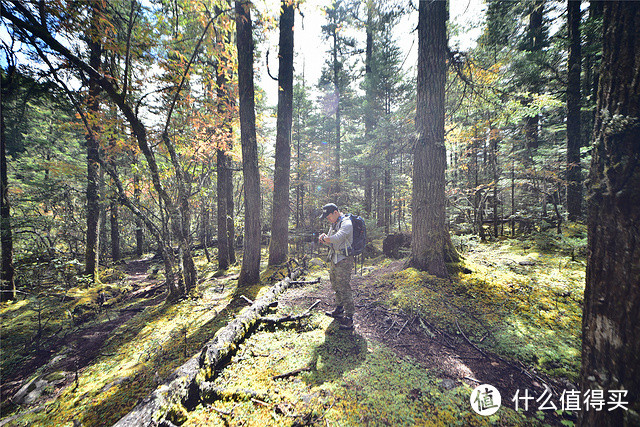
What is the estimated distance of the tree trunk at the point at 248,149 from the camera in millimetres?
6312

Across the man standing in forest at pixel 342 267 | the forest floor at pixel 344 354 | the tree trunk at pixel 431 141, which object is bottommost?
the forest floor at pixel 344 354

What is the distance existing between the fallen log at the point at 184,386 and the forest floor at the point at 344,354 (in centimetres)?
17

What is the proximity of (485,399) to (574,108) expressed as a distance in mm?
13459

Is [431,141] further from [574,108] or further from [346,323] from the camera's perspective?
[574,108]

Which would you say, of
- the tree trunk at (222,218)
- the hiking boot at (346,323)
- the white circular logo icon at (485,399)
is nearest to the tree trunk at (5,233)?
the tree trunk at (222,218)

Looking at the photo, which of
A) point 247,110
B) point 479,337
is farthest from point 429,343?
point 247,110

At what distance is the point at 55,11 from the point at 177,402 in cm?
719

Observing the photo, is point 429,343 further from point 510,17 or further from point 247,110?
point 510,17

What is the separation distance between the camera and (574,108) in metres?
9.48

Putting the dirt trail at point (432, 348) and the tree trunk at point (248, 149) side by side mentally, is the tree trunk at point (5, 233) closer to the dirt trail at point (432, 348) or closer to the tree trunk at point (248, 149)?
the tree trunk at point (248, 149)

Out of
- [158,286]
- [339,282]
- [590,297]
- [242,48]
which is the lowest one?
[158,286]

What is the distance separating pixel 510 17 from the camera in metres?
9.27

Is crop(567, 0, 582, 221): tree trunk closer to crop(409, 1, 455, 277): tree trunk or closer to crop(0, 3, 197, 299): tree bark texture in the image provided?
crop(409, 1, 455, 277): tree trunk

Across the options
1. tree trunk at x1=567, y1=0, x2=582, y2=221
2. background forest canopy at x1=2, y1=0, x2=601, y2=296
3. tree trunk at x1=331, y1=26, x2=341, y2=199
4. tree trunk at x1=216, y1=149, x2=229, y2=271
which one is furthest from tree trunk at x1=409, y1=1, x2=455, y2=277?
tree trunk at x1=331, y1=26, x2=341, y2=199
